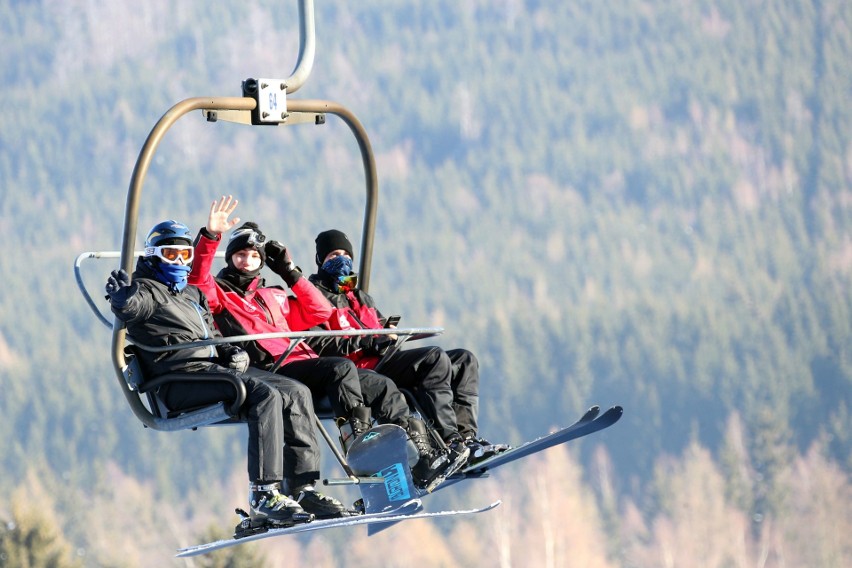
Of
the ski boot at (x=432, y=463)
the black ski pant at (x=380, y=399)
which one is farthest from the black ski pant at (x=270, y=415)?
the ski boot at (x=432, y=463)

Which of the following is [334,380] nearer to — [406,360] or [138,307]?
[406,360]

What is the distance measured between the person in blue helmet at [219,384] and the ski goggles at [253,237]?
0.43 metres

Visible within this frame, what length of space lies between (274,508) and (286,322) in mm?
1138

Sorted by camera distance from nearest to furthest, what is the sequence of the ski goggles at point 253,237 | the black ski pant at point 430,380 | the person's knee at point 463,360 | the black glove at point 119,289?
1. the black glove at point 119,289
2. the ski goggles at point 253,237
3. the black ski pant at point 430,380
4. the person's knee at point 463,360

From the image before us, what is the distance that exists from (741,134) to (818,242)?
79.4 feet

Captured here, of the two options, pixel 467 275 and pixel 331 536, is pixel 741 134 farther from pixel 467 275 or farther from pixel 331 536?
pixel 331 536

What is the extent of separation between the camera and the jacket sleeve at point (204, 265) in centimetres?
774

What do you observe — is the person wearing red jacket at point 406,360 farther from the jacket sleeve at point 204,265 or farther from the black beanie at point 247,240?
the jacket sleeve at point 204,265

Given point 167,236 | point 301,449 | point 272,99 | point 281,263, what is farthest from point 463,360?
point 167,236

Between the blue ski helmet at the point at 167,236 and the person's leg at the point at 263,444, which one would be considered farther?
the blue ski helmet at the point at 167,236

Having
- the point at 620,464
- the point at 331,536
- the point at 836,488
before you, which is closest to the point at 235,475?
the point at 331,536

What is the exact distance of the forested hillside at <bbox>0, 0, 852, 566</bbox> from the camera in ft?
297

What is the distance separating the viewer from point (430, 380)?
26.6ft

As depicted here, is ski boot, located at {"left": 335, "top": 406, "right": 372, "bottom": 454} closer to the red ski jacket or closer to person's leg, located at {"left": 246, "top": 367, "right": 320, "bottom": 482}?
person's leg, located at {"left": 246, "top": 367, "right": 320, "bottom": 482}
